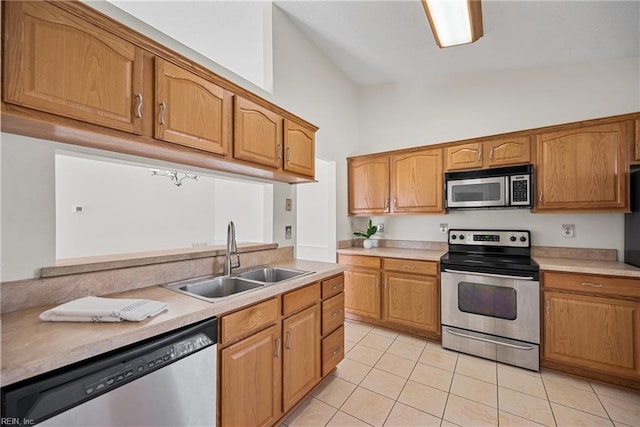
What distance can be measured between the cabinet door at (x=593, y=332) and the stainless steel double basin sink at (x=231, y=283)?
212cm

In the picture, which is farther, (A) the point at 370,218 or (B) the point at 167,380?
(A) the point at 370,218

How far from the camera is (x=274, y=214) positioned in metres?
2.54

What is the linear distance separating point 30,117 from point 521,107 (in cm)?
391

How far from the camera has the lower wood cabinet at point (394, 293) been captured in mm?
2848

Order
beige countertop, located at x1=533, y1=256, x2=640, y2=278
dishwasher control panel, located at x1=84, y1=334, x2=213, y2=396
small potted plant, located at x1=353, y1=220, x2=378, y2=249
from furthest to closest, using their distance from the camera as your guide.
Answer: small potted plant, located at x1=353, y1=220, x2=378, y2=249 < beige countertop, located at x1=533, y1=256, x2=640, y2=278 < dishwasher control panel, located at x1=84, y1=334, x2=213, y2=396

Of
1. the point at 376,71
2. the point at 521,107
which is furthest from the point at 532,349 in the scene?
the point at 376,71

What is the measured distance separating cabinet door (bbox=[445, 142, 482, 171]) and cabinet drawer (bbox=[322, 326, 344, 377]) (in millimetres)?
2125

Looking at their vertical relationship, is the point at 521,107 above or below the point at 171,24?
below

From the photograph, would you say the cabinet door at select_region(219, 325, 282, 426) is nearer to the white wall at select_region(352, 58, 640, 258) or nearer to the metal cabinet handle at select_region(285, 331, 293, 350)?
the metal cabinet handle at select_region(285, 331, 293, 350)

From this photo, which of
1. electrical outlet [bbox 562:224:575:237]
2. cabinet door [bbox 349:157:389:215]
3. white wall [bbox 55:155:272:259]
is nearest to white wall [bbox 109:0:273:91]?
white wall [bbox 55:155:272:259]

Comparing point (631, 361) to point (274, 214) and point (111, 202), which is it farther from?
point (111, 202)

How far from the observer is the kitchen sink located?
2084 mm

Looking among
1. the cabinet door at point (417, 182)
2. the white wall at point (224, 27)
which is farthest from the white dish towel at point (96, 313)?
the cabinet door at point (417, 182)

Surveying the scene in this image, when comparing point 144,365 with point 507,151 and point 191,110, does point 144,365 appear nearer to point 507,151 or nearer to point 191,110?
point 191,110
